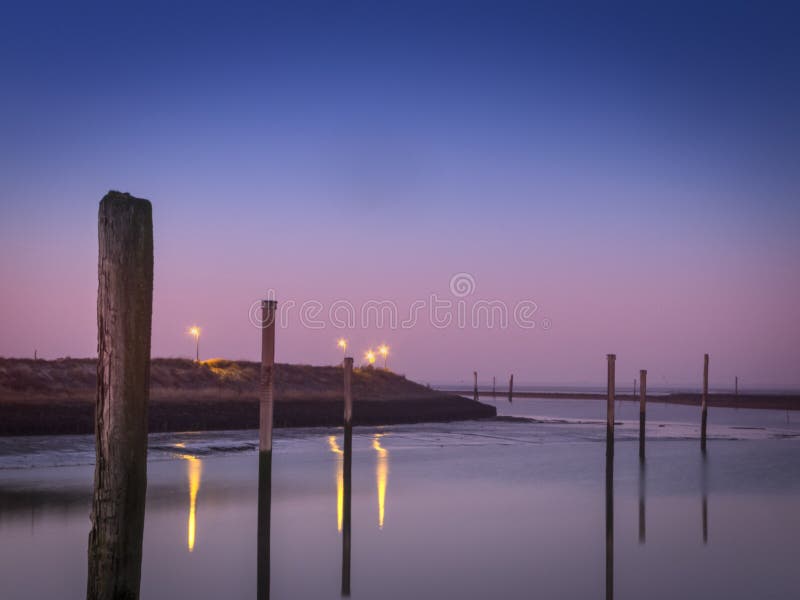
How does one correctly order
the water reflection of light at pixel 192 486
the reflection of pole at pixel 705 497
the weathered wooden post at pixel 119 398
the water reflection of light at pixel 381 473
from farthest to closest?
the water reflection of light at pixel 381 473 < the reflection of pole at pixel 705 497 < the water reflection of light at pixel 192 486 < the weathered wooden post at pixel 119 398

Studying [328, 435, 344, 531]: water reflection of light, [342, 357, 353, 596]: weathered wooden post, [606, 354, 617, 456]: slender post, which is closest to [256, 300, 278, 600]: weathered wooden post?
[342, 357, 353, 596]: weathered wooden post

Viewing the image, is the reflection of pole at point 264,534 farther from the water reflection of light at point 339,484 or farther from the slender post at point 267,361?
the water reflection of light at point 339,484

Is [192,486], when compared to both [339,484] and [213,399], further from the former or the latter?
[213,399]

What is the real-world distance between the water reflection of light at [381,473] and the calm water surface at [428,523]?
8cm

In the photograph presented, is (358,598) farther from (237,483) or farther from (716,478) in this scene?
(716,478)

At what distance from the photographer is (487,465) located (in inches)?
1127

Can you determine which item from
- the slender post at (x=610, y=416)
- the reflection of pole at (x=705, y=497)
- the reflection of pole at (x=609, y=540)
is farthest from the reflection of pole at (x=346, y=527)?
the reflection of pole at (x=705, y=497)

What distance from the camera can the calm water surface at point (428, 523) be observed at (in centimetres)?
1256

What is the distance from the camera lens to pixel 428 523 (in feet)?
57.1

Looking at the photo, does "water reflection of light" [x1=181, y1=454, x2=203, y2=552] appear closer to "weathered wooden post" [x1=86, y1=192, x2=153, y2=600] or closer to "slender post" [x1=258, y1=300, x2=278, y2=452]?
"slender post" [x1=258, y1=300, x2=278, y2=452]

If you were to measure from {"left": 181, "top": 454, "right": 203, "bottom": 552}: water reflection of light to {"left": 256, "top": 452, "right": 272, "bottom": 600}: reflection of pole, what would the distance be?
2.71 m

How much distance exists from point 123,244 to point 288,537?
1003 centimetres

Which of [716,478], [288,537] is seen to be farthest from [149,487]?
[716,478]

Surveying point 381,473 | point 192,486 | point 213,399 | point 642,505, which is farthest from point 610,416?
point 213,399
